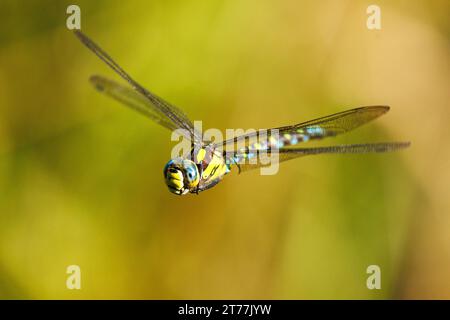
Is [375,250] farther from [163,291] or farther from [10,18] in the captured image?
[10,18]

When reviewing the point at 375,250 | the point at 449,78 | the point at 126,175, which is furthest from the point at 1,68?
the point at 449,78

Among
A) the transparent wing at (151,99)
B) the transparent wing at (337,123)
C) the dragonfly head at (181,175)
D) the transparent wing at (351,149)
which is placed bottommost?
the dragonfly head at (181,175)

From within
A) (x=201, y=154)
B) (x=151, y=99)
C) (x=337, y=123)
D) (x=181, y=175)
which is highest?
(x=151, y=99)

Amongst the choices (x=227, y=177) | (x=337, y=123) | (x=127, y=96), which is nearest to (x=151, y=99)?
(x=127, y=96)

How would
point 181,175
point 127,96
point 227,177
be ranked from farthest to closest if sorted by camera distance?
point 227,177, point 127,96, point 181,175

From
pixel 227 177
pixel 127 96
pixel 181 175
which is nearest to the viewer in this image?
pixel 181 175

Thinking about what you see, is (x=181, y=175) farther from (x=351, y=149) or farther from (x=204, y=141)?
(x=351, y=149)

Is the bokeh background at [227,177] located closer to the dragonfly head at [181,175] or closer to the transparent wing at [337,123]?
the transparent wing at [337,123]

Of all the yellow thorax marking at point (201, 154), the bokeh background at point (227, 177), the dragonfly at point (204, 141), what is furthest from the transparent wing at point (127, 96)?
the bokeh background at point (227, 177)
